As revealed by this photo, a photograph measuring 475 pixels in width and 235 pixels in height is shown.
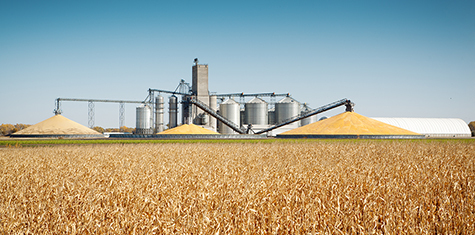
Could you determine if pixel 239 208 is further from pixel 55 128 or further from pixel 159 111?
pixel 159 111

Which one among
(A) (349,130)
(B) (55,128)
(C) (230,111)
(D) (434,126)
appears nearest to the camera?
(A) (349,130)

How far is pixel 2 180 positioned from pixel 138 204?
19.2 ft

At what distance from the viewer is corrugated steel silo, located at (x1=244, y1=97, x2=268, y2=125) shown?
66.4 m

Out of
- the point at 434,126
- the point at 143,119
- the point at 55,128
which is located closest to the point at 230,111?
the point at 143,119

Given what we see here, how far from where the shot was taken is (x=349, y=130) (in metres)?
43.6

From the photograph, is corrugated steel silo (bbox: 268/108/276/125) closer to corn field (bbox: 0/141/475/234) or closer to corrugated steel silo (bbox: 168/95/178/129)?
corrugated steel silo (bbox: 168/95/178/129)

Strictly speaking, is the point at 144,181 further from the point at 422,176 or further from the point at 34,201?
the point at 422,176

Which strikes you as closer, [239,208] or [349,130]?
[239,208]

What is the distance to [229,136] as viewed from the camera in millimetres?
43562

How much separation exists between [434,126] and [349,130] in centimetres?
3284

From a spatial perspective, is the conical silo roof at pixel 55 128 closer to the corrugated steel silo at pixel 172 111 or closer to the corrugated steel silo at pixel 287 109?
the corrugated steel silo at pixel 172 111

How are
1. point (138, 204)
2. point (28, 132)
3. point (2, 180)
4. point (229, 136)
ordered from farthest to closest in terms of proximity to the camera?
point (28, 132)
point (229, 136)
point (2, 180)
point (138, 204)

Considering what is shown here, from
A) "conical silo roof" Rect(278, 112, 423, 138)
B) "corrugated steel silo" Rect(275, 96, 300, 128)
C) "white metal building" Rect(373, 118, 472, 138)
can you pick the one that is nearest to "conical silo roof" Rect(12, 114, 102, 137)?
"corrugated steel silo" Rect(275, 96, 300, 128)

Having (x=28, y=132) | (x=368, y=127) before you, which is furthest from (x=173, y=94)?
(x=368, y=127)
